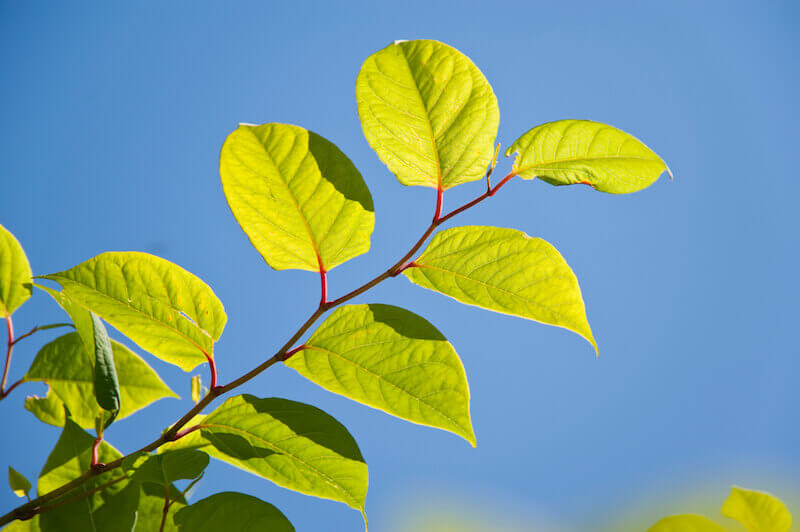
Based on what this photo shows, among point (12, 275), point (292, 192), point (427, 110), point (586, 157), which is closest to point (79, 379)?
point (12, 275)

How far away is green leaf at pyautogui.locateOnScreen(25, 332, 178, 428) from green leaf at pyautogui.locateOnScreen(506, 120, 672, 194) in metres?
0.48

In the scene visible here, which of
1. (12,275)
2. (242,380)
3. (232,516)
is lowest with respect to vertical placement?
(232,516)

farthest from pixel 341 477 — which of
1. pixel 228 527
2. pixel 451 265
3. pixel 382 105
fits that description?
pixel 382 105

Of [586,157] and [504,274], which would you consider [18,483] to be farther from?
[586,157]

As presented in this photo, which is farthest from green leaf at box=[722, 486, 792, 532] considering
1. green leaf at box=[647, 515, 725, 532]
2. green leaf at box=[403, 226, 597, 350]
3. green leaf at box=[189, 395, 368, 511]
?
green leaf at box=[189, 395, 368, 511]

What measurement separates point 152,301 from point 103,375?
0.08 m

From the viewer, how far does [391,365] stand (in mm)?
512

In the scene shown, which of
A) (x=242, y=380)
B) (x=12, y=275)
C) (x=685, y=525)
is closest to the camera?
(x=685, y=525)

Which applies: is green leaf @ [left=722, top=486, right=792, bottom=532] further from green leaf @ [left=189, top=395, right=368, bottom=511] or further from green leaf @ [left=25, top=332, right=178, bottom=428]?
green leaf @ [left=25, top=332, right=178, bottom=428]

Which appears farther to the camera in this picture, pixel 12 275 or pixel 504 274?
pixel 12 275

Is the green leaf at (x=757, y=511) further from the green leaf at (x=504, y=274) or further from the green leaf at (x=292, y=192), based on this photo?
the green leaf at (x=292, y=192)

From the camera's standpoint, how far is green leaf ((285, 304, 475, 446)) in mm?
493

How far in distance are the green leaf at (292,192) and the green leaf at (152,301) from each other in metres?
0.08

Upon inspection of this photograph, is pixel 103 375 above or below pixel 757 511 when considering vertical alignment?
above
